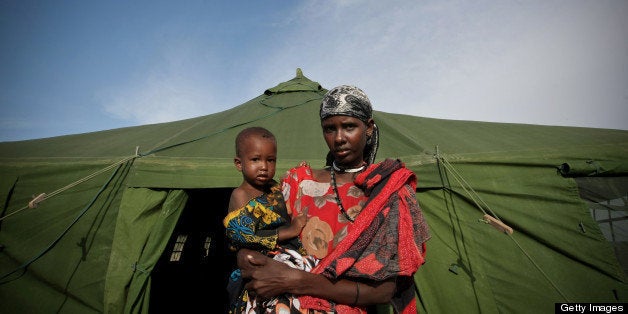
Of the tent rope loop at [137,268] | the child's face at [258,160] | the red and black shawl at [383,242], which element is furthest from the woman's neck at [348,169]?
the tent rope loop at [137,268]

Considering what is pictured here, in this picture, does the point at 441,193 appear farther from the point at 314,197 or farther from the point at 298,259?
the point at 298,259

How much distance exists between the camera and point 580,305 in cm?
221

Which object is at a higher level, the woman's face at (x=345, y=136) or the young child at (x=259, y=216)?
the woman's face at (x=345, y=136)

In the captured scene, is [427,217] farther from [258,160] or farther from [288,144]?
[258,160]

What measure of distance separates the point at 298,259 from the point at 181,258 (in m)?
5.00

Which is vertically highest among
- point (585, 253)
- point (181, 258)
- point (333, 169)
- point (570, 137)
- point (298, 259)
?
point (570, 137)

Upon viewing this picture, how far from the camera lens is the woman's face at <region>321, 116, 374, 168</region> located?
1.30 meters

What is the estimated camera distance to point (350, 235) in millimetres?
1074

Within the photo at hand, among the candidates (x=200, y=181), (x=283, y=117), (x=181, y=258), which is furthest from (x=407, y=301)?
(x=181, y=258)

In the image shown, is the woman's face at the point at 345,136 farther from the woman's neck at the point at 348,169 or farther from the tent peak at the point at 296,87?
the tent peak at the point at 296,87

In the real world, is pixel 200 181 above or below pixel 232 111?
below

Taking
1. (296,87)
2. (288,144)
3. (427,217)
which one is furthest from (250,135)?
(296,87)

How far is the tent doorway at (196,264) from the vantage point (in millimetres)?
4926

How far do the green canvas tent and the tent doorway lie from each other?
2.26 meters
